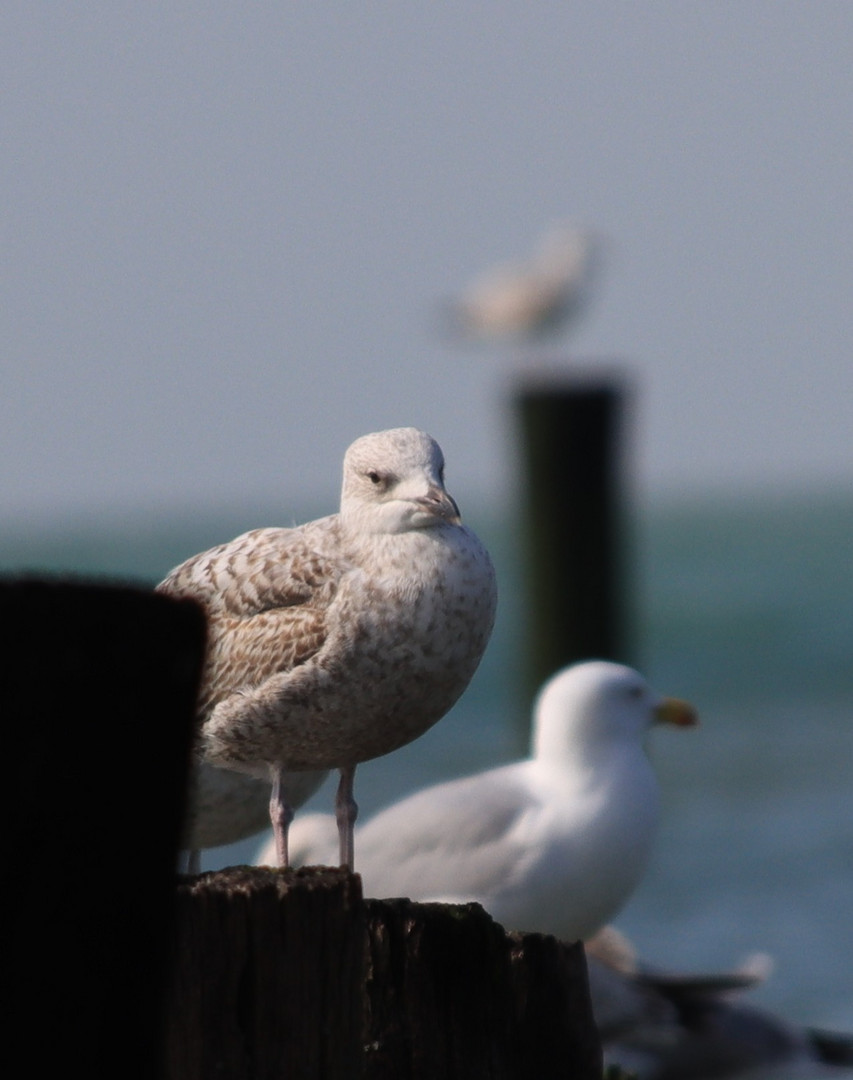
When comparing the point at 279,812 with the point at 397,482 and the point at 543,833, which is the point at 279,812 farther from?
the point at 543,833

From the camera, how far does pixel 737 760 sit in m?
16.3

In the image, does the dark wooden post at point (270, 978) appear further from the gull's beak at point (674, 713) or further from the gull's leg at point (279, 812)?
the gull's beak at point (674, 713)

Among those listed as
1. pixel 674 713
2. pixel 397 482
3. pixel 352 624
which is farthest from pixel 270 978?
pixel 674 713

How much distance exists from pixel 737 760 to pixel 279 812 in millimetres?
13426

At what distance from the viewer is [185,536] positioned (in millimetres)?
57469

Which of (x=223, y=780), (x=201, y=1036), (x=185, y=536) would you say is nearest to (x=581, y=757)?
(x=223, y=780)

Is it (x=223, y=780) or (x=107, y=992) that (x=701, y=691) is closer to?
(x=223, y=780)

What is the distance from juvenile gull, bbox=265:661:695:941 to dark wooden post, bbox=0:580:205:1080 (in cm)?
318

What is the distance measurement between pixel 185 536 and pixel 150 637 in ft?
184

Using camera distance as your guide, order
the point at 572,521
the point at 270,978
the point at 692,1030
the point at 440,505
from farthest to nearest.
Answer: the point at 572,521, the point at 692,1030, the point at 440,505, the point at 270,978

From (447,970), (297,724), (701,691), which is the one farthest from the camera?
(701,691)

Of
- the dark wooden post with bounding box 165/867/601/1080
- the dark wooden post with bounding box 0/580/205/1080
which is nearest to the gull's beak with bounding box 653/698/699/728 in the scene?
the dark wooden post with bounding box 165/867/601/1080

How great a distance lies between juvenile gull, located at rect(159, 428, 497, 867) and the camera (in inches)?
115

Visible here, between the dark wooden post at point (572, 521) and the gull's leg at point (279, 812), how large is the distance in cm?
562
